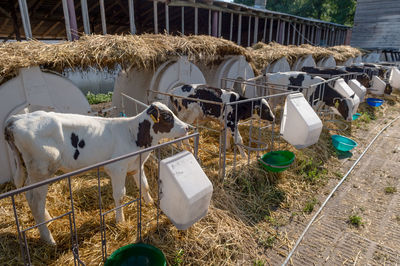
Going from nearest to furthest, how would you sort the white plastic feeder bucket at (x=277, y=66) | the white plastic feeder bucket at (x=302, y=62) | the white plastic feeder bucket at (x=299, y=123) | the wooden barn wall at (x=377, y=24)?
the white plastic feeder bucket at (x=299, y=123), the white plastic feeder bucket at (x=277, y=66), the white plastic feeder bucket at (x=302, y=62), the wooden barn wall at (x=377, y=24)

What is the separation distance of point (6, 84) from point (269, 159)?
16.8ft

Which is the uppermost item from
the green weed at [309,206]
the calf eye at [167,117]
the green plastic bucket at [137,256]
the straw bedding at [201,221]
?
the calf eye at [167,117]

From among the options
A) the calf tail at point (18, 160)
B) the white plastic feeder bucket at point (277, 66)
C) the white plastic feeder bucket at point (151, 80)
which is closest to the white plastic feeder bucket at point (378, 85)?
the white plastic feeder bucket at point (277, 66)

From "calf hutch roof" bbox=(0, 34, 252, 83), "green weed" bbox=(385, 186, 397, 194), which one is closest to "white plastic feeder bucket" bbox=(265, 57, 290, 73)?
"calf hutch roof" bbox=(0, 34, 252, 83)

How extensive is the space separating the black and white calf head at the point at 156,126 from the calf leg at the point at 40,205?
1.41 metres

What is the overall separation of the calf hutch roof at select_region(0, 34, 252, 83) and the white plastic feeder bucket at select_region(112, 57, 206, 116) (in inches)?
11.0

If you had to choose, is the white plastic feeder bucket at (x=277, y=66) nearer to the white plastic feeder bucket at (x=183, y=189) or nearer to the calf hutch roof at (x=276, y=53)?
the calf hutch roof at (x=276, y=53)

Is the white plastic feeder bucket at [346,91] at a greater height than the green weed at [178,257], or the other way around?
the white plastic feeder bucket at [346,91]

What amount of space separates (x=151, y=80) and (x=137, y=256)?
5.30 m

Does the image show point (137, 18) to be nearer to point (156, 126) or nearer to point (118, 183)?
point (156, 126)

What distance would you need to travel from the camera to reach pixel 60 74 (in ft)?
17.4

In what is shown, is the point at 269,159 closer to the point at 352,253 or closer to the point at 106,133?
the point at 352,253

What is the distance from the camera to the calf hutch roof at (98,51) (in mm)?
4676

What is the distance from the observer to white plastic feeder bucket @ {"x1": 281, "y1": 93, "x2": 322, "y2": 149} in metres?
5.30
